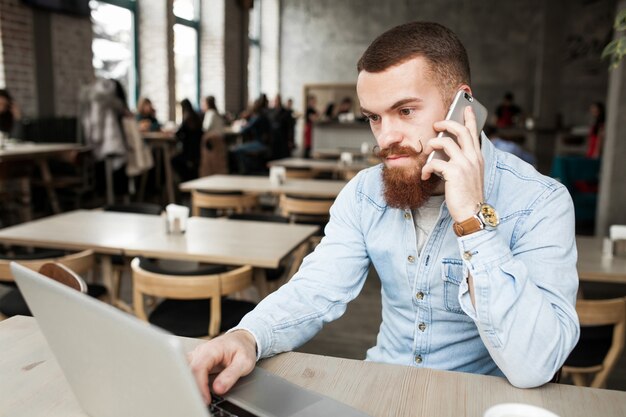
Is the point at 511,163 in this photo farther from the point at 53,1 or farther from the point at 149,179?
the point at 149,179

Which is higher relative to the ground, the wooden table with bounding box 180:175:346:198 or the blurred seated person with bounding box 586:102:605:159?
the blurred seated person with bounding box 586:102:605:159

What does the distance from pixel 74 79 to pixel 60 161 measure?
1368 mm

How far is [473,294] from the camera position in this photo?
1018 mm

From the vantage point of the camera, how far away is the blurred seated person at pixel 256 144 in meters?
8.73

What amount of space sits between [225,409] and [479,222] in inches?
21.0

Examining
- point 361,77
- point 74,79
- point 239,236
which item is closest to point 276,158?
point 74,79

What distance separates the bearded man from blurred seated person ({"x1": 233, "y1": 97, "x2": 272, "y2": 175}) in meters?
7.40

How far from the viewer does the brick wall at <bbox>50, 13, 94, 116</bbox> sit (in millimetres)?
7082


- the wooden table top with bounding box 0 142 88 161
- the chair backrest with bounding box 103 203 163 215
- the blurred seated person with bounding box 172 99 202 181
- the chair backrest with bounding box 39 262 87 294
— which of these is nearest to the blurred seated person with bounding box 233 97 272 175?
the blurred seated person with bounding box 172 99 202 181

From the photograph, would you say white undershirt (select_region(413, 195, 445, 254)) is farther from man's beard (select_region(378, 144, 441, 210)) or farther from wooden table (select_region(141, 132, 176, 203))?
wooden table (select_region(141, 132, 176, 203))

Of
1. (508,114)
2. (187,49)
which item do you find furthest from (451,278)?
(508,114)

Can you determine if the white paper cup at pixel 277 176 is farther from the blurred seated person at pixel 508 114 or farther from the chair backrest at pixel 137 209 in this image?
the blurred seated person at pixel 508 114

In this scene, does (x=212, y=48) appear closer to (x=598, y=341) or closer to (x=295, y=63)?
(x=295, y=63)

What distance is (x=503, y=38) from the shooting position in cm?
1327
